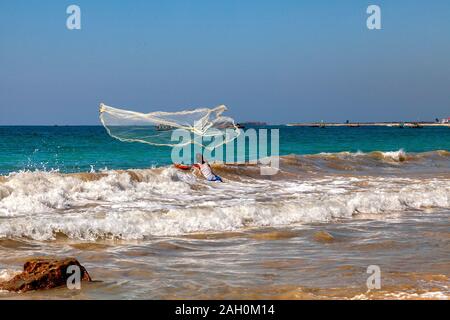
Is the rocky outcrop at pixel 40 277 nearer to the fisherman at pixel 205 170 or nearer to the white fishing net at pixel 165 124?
the white fishing net at pixel 165 124

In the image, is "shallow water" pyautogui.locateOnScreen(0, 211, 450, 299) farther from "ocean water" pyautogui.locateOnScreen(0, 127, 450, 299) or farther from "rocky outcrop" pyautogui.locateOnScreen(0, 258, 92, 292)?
"rocky outcrop" pyautogui.locateOnScreen(0, 258, 92, 292)

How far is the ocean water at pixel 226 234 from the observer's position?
29.3ft

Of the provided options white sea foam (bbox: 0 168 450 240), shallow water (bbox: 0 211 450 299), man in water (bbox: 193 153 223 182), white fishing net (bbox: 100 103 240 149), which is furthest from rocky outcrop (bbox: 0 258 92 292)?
man in water (bbox: 193 153 223 182)

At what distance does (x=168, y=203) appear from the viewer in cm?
1830

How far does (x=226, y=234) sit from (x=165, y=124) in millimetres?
8787

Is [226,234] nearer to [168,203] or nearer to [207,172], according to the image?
[168,203]

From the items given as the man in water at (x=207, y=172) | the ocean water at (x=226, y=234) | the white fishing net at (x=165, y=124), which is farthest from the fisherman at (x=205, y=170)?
the white fishing net at (x=165, y=124)

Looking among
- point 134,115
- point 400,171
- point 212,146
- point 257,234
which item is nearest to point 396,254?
point 257,234

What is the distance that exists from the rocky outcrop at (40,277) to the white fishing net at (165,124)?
11249 millimetres

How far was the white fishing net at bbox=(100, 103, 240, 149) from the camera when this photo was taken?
20.2 m

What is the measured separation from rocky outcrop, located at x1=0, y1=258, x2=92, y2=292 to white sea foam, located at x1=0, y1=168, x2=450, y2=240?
13.7 feet

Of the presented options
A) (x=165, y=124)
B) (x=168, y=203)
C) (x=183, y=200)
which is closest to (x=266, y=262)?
(x=168, y=203)

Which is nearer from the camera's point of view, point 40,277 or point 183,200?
point 40,277

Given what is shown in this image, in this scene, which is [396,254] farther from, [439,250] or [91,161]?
[91,161]
